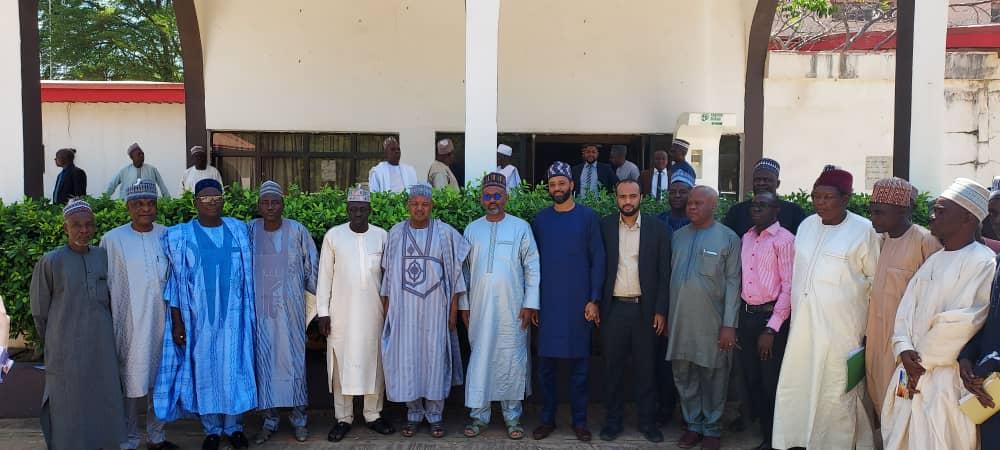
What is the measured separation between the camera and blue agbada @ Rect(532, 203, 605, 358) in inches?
200

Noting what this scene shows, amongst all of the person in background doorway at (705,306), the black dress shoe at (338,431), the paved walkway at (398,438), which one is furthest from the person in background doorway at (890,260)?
the black dress shoe at (338,431)

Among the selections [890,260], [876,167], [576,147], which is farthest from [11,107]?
[876,167]

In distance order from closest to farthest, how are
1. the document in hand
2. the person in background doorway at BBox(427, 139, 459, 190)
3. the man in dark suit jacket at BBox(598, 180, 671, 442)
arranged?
the document in hand, the man in dark suit jacket at BBox(598, 180, 671, 442), the person in background doorway at BBox(427, 139, 459, 190)

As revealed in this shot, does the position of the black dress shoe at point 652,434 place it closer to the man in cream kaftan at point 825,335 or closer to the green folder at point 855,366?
the man in cream kaftan at point 825,335

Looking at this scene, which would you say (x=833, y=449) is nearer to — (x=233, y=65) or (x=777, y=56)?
(x=777, y=56)

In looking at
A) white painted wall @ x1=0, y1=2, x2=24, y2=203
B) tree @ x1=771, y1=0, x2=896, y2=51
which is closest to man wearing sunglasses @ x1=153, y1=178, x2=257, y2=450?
white painted wall @ x1=0, y1=2, x2=24, y2=203

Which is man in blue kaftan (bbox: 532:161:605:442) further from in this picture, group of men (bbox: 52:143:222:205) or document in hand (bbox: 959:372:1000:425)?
group of men (bbox: 52:143:222:205)

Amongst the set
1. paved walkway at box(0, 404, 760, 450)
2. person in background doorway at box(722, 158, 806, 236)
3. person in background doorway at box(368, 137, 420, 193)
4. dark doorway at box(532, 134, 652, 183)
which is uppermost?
dark doorway at box(532, 134, 652, 183)

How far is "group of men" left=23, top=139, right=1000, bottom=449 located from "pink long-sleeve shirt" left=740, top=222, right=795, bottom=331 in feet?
0.04

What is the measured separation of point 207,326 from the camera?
486 cm

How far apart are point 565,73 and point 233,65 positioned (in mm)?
4527

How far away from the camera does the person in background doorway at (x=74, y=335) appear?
4496 mm

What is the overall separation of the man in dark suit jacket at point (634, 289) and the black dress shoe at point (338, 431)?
1.76m

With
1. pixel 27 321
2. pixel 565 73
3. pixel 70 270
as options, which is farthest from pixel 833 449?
pixel 565 73
